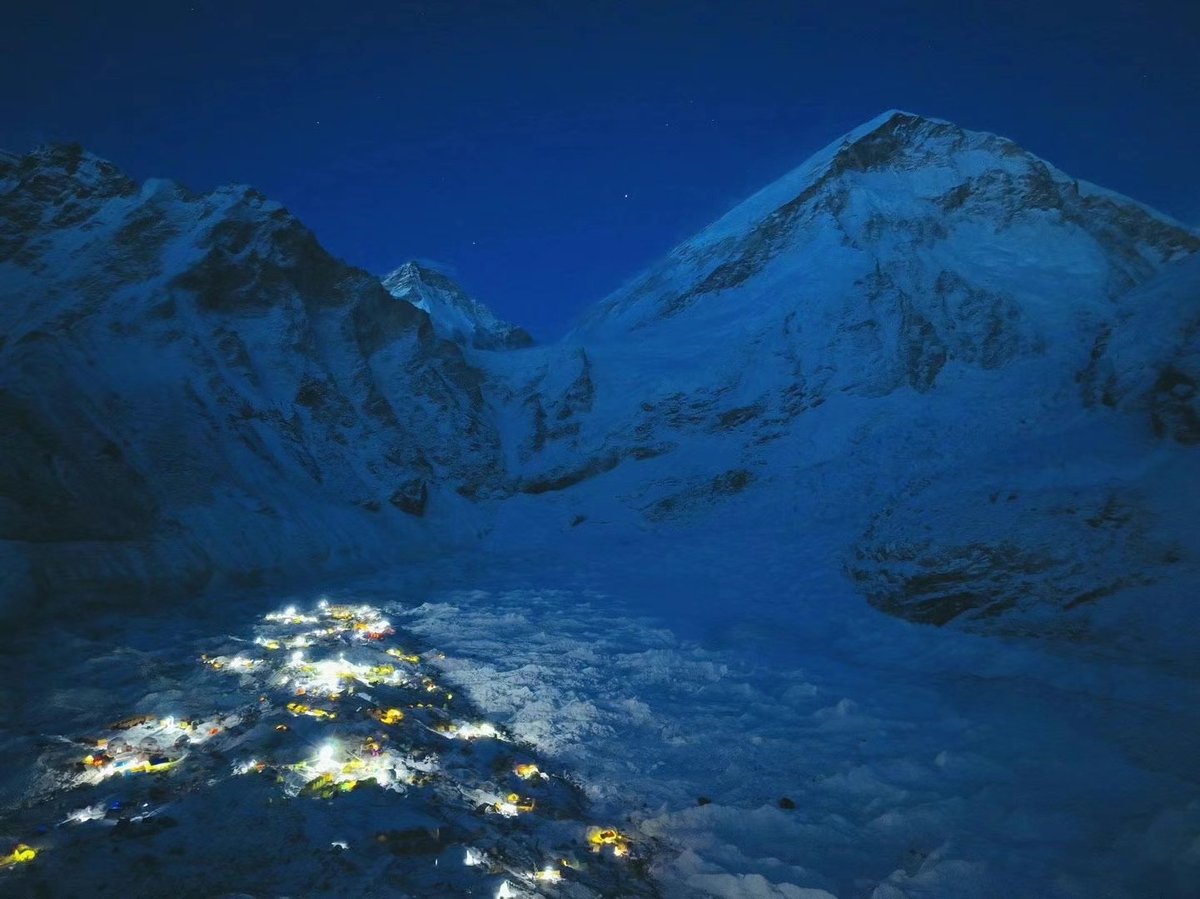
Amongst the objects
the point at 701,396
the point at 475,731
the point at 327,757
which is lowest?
the point at 327,757

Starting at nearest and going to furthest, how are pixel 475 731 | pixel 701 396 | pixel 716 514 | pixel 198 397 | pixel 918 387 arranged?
pixel 475 731 < pixel 198 397 < pixel 716 514 < pixel 918 387 < pixel 701 396

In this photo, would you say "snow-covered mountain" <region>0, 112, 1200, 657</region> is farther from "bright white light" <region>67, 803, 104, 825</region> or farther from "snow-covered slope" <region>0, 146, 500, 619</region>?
"bright white light" <region>67, 803, 104, 825</region>

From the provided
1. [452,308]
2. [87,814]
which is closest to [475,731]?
[87,814]

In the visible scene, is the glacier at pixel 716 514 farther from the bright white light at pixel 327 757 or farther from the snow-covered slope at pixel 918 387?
the bright white light at pixel 327 757

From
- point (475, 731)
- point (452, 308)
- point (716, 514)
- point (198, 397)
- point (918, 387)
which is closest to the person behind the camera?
point (475, 731)

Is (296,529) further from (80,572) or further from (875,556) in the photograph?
(875,556)

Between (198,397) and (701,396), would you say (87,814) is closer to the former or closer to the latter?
(198,397)

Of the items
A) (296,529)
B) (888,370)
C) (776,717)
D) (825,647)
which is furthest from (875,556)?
(296,529)
